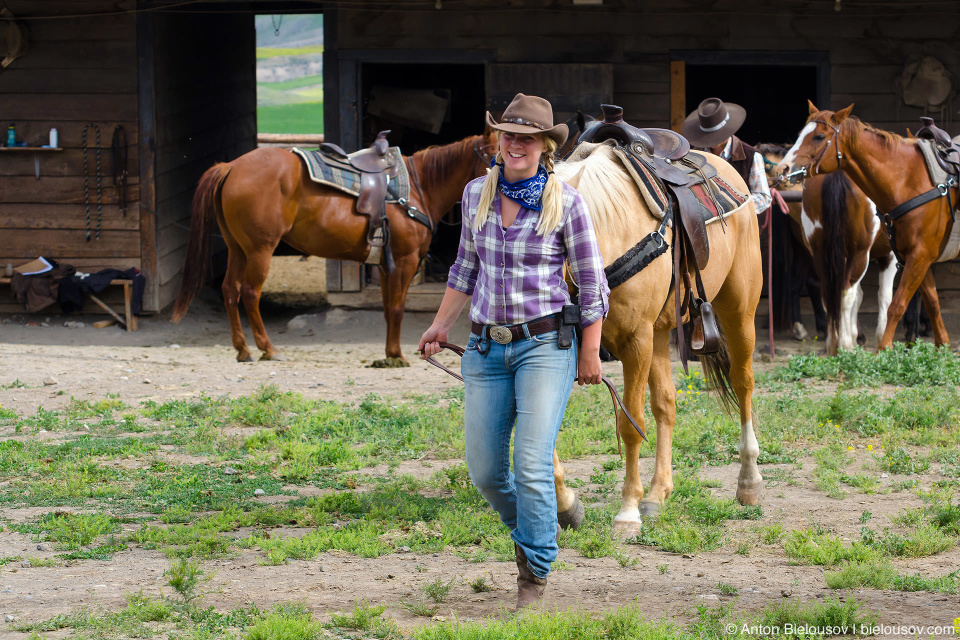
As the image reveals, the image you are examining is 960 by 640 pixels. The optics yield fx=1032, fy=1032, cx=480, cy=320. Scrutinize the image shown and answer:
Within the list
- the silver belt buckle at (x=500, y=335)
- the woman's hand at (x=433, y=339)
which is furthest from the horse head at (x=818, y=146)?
the silver belt buckle at (x=500, y=335)

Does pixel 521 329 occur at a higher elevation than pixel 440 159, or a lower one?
lower

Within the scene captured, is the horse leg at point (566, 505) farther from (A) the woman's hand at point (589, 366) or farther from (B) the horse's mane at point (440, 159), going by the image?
(B) the horse's mane at point (440, 159)

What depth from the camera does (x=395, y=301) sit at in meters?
9.69

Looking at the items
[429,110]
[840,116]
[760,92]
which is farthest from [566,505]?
[760,92]

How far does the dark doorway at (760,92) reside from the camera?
1652 centimetres

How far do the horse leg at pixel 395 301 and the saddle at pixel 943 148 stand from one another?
15.3ft

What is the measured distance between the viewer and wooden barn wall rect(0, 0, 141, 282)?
11266 millimetres

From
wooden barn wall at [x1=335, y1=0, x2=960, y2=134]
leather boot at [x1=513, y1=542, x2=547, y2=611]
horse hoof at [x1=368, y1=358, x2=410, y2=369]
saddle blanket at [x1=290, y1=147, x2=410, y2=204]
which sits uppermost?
wooden barn wall at [x1=335, y1=0, x2=960, y2=134]

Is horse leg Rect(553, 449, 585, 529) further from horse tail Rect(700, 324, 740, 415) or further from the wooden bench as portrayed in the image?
the wooden bench

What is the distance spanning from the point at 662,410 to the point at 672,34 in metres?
7.34

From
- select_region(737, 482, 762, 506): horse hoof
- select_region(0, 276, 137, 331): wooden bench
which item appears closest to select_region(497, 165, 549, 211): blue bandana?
select_region(737, 482, 762, 506): horse hoof

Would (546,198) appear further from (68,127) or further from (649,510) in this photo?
(68,127)

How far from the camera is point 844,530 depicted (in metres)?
4.56

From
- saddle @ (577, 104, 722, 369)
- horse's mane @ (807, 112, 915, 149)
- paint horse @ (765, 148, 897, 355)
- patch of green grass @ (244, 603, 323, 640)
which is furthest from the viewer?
paint horse @ (765, 148, 897, 355)
